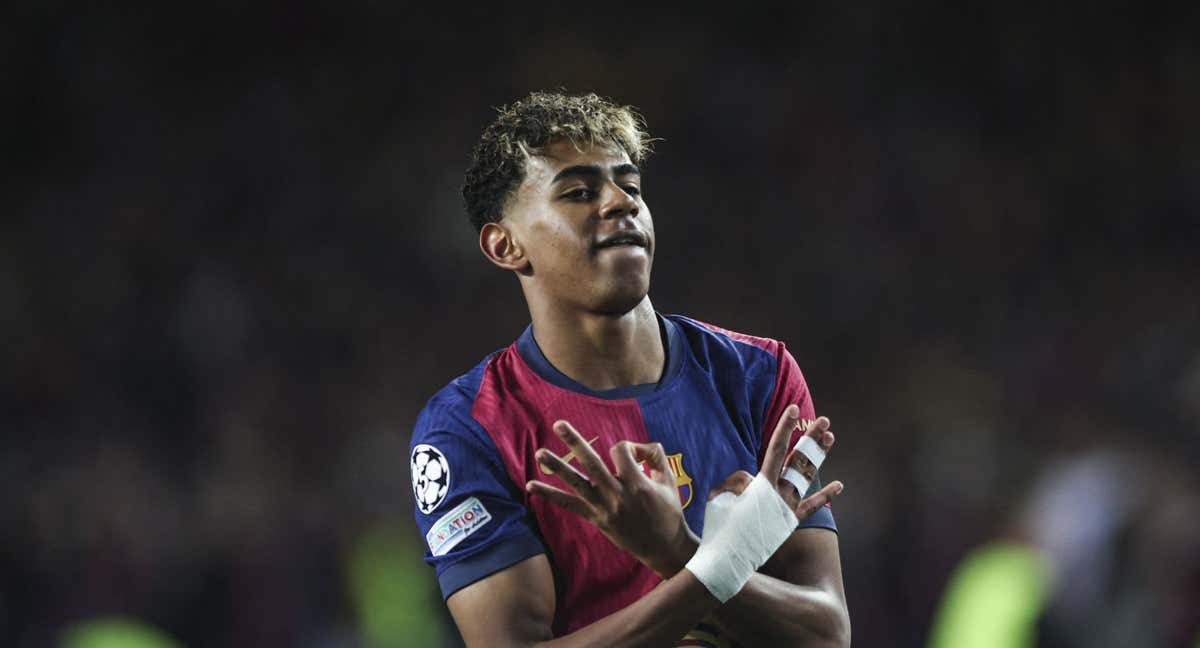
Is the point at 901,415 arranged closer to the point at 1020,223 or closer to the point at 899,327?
the point at 899,327

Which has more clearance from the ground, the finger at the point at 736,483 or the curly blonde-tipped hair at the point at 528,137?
the curly blonde-tipped hair at the point at 528,137

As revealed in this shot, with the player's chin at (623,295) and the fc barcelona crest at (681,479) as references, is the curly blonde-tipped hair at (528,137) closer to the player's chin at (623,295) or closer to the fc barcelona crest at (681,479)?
the player's chin at (623,295)

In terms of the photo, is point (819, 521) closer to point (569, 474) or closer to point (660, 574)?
point (660, 574)

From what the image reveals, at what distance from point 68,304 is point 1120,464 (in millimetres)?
5597

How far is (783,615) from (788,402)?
536 mm

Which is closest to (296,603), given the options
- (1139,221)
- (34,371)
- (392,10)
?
(34,371)

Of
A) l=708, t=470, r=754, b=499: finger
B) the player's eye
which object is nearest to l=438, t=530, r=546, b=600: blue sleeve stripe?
l=708, t=470, r=754, b=499: finger

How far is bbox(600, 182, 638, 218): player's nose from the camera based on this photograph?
2.64m

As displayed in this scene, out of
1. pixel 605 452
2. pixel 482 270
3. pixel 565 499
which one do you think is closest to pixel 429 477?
pixel 605 452

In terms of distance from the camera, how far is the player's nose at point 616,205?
2643 millimetres

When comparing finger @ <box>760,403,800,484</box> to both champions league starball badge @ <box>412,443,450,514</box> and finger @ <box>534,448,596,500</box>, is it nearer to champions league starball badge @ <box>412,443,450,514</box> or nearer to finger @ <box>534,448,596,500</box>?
finger @ <box>534,448,596,500</box>

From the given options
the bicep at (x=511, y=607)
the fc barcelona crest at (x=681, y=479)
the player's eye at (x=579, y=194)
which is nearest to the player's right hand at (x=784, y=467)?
the fc barcelona crest at (x=681, y=479)

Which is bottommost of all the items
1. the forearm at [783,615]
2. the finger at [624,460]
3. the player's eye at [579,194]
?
the forearm at [783,615]

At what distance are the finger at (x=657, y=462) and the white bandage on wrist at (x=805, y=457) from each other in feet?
0.82
